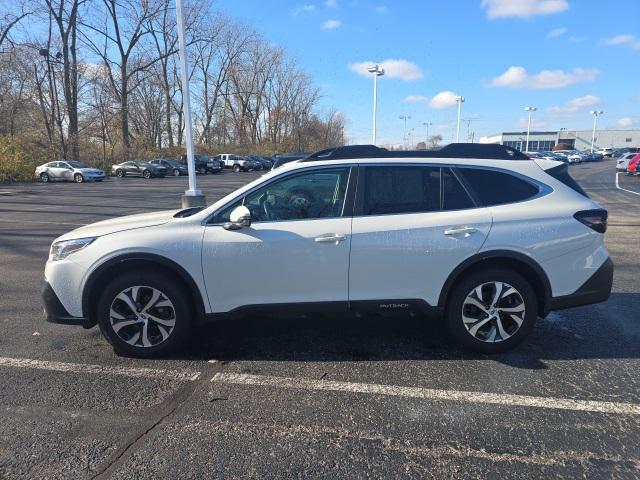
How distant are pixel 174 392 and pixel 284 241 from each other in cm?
139

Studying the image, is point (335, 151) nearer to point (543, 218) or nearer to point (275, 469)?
point (543, 218)

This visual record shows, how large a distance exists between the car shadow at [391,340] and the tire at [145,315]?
0.83 feet

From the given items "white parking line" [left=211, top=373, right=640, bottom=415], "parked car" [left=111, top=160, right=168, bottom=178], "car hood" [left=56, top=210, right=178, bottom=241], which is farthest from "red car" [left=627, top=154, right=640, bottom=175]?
"parked car" [left=111, top=160, right=168, bottom=178]

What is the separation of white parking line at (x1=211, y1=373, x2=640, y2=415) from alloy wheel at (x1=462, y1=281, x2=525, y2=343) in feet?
2.24

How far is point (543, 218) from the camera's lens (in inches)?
143

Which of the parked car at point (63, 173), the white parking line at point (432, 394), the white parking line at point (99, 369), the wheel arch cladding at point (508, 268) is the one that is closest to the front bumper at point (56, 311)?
the white parking line at point (99, 369)

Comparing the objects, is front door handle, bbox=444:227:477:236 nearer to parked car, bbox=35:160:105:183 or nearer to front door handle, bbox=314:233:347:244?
front door handle, bbox=314:233:347:244

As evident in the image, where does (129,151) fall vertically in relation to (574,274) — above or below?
above

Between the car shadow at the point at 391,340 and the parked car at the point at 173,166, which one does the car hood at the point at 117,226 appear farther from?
the parked car at the point at 173,166

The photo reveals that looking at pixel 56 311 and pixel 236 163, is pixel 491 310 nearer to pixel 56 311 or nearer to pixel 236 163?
pixel 56 311

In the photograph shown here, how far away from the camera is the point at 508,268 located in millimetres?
3682

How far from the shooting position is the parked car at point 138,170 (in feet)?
124

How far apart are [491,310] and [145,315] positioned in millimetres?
2898

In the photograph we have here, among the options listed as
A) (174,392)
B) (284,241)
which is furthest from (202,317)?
(284,241)
